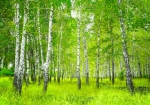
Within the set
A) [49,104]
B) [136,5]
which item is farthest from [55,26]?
[49,104]

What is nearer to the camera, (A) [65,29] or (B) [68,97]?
(B) [68,97]

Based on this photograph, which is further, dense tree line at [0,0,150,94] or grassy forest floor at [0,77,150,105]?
dense tree line at [0,0,150,94]

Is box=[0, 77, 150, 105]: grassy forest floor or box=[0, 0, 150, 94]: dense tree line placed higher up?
box=[0, 0, 150, 94]: dense tree line

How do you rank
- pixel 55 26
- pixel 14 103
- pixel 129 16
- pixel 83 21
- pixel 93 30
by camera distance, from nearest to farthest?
pixel 14 103, pixel 129 16, pixel 83 21, pixel 93 30, pixel 55 26

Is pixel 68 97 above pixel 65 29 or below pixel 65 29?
below

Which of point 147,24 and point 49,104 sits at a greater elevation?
point 147,24

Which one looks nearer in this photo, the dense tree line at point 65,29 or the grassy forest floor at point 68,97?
the grassy forest floor at point 68,97

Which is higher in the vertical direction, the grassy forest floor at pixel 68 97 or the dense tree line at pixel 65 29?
the dense tree line at pixel 65 29

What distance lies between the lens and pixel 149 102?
7754mm

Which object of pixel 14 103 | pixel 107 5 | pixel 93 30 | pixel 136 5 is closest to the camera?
pixel 14 103

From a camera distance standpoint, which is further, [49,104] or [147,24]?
[147,24]

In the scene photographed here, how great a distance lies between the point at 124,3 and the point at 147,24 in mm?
1746

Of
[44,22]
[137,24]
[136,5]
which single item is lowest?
[137,24]

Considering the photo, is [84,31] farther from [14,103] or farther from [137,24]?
[14,103]
